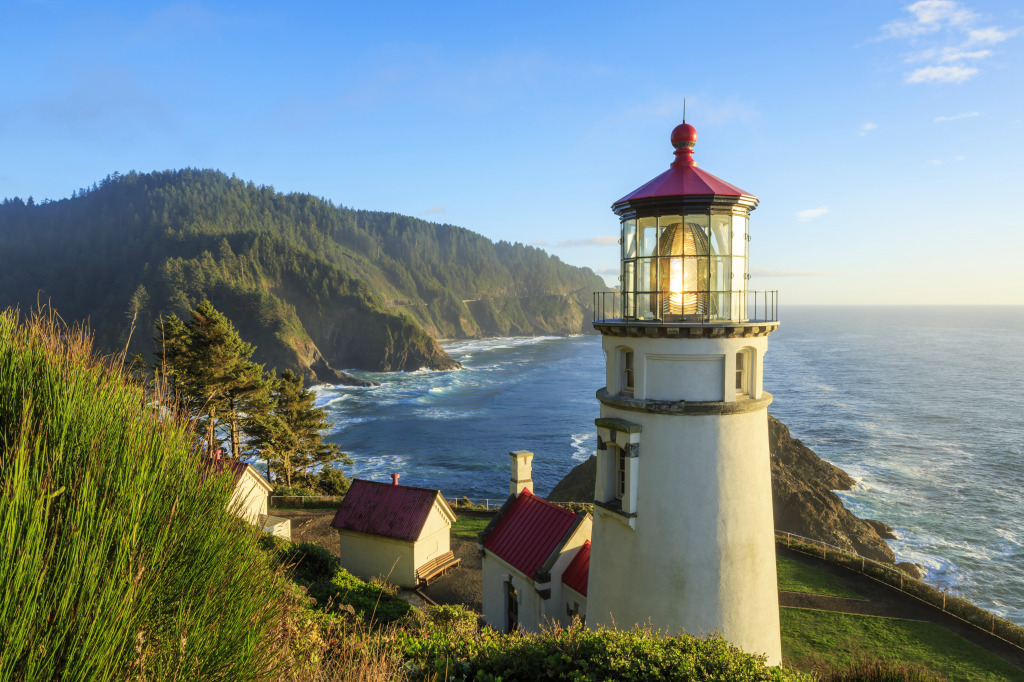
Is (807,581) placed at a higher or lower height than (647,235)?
lower

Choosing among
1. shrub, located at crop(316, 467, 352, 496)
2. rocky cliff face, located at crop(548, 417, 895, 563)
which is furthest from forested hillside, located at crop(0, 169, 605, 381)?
shrub, located at crop(316, 467, 352, 496)

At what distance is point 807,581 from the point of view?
668 inches

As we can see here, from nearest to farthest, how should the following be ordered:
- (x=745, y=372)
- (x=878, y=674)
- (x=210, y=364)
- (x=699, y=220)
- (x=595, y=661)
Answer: (x=595, y=661)
(x=745, y=372)
(x=699, y=220)
(x=878, y=674)
(x=210, y=364)

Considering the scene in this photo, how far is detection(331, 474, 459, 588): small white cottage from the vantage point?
16.9 m

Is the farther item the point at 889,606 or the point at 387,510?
the point at 387,510

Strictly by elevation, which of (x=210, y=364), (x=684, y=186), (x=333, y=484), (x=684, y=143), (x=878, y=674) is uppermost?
(x=684, y=143)

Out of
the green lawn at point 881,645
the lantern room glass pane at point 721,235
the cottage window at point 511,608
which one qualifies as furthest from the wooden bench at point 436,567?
the lantern room glass pane at point 721,235

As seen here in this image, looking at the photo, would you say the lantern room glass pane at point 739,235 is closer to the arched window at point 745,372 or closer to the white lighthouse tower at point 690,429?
the white lighthouse tower at point 690,429

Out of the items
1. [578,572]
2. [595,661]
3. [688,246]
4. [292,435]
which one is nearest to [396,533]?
[578,572]

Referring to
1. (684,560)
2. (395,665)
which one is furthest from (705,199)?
(395,665)

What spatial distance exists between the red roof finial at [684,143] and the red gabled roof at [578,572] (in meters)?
7.95

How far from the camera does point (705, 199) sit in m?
7.69

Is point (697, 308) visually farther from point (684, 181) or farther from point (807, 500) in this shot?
point (807, 500)

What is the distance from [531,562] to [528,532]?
33.2 inches
